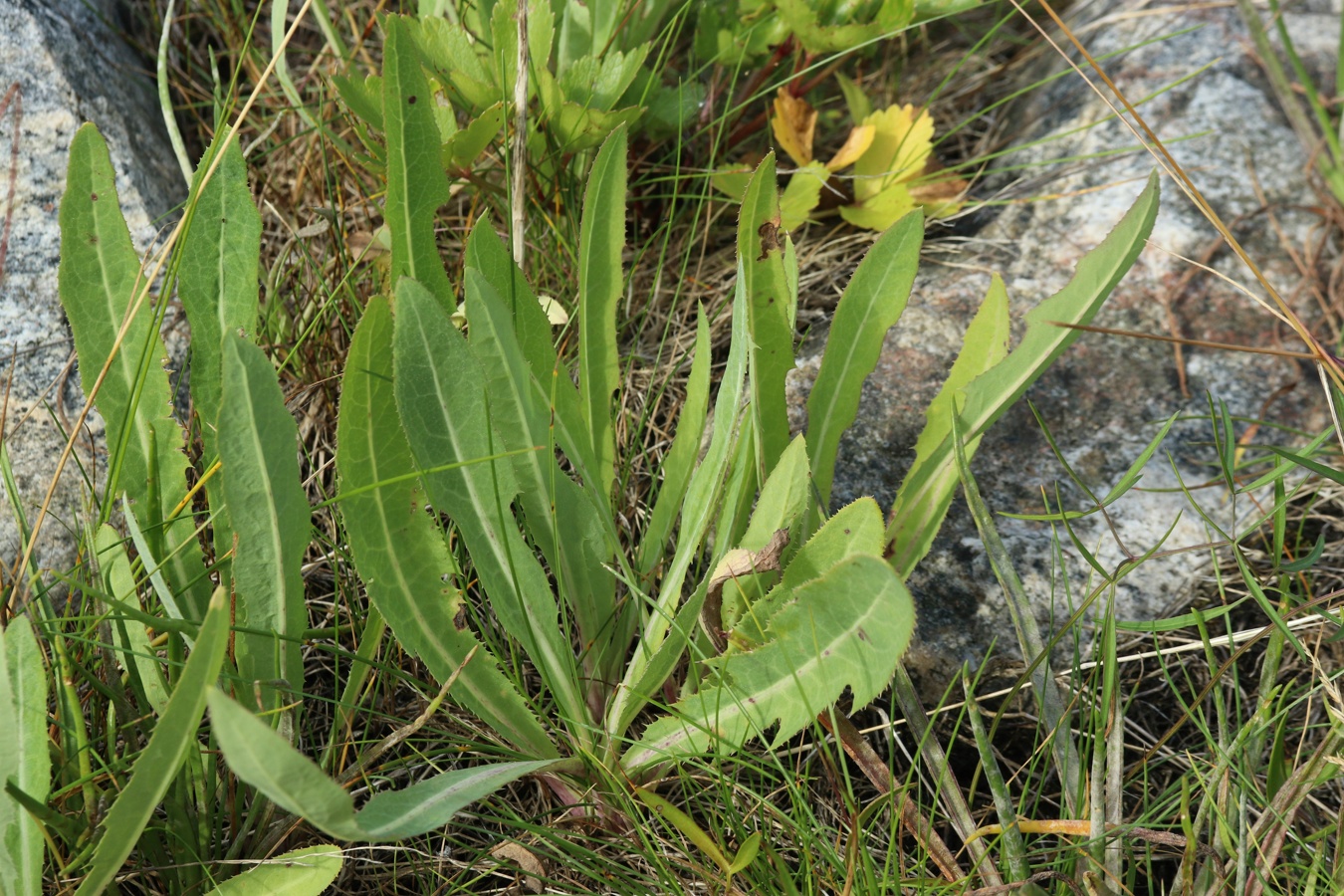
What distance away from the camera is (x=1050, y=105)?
85.7 inches

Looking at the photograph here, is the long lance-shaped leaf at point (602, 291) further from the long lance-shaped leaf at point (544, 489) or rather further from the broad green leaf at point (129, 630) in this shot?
the broad green leaf at point (129, 630)

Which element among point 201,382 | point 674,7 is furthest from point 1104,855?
point 674,7

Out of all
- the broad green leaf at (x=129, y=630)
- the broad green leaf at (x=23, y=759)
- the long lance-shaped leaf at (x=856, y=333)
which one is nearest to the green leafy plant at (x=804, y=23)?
the long lance-shaped leaf at (x=856, y=333)

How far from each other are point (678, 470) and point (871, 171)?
2.73 feet

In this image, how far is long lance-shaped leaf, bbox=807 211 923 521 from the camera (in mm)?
1369

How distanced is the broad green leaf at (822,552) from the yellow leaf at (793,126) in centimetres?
93

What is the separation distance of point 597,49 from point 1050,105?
1074 mm

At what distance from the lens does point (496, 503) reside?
119cm

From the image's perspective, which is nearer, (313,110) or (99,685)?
(99,685)

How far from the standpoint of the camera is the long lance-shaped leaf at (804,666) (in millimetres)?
985

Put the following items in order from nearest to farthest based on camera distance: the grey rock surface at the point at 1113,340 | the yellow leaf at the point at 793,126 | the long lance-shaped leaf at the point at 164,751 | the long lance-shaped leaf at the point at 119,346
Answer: the long lance-shaped leaf at the point at 164,751, the long lance-shaped leaf at the point at 119,346, the grey rock surface at the point at 1113,340, the yellow leaf at the point at 793,126

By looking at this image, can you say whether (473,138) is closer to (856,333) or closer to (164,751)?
(856,333)

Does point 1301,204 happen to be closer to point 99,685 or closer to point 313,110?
point 313,110

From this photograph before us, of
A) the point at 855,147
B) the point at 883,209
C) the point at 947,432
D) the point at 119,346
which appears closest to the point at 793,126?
the point at 855,147
